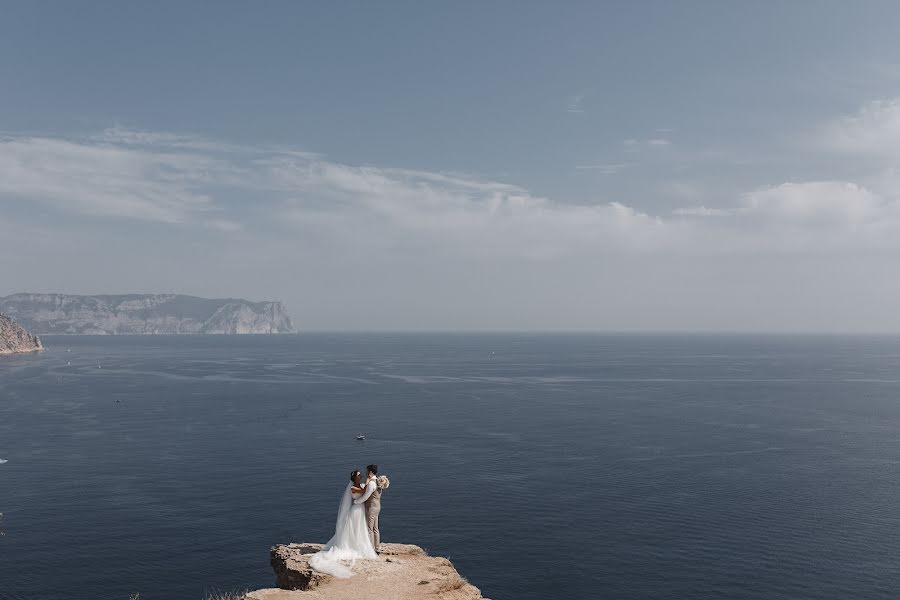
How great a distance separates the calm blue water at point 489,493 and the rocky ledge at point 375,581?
26.8 metres

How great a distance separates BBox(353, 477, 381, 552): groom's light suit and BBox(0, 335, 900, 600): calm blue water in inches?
1049

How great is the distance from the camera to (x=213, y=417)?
395ft

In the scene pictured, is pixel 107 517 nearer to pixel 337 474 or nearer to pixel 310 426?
pixel 337 474

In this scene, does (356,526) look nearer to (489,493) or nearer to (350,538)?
(350,538)

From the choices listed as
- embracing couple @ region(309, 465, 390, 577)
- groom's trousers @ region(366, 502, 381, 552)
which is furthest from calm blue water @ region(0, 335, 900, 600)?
embracing couple @ region(309, 465, 390, 577)

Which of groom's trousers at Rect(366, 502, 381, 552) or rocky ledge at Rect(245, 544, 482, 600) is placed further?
groom's trousers at Rect(366, 502, 381, 552)

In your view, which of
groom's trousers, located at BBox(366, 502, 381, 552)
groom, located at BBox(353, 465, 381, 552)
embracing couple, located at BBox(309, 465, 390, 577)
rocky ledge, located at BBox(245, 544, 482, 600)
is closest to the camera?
rocky ledge, located at BBox(245, 544, 482, 600)

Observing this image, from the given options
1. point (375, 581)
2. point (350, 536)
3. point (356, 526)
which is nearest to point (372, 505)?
point (356, 526)

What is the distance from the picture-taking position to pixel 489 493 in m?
70.3

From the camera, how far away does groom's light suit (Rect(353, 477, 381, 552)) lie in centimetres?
2419

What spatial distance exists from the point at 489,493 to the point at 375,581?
50.4 m

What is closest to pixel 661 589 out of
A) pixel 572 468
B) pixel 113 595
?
pixel 572 468

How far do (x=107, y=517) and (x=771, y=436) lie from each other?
98.0 metres

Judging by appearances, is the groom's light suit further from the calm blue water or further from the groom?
the calm blue water
